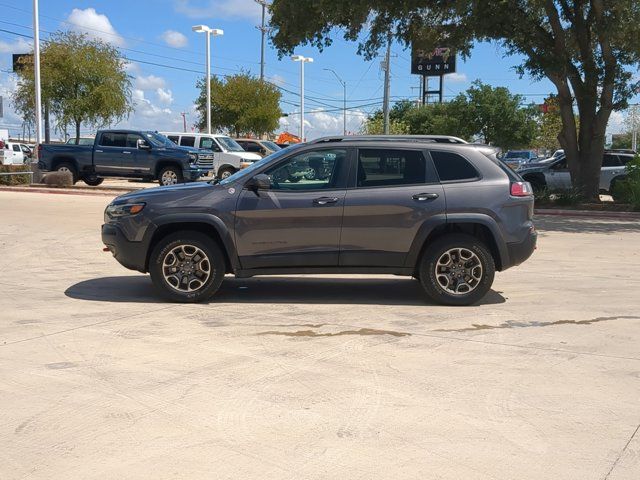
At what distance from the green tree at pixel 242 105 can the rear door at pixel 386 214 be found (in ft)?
144

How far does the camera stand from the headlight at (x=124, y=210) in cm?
782

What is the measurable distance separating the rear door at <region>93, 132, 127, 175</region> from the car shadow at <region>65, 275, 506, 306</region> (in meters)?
15.6

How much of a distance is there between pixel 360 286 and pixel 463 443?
196 inches

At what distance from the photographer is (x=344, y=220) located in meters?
7.69

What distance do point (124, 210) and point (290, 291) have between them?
7.41 ft

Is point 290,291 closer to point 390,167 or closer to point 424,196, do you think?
point 390,167

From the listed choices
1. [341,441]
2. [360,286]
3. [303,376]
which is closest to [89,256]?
[360,286]

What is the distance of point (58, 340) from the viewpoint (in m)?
6.42

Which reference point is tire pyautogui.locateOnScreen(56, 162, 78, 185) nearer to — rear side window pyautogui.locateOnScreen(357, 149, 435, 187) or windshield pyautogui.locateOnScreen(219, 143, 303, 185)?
windshield pyautogui.locateOnScreen(219, 143, 303, 185)

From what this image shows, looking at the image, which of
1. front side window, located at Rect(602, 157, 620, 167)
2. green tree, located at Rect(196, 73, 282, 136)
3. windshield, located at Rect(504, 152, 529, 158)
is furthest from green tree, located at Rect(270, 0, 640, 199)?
windshield, located at Rect(504, 152, 529, 158)

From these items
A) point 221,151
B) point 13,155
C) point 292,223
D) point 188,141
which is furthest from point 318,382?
point 13,155

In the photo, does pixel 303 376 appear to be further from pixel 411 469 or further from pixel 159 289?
pixel 159 289

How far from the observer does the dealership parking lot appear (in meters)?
4.04

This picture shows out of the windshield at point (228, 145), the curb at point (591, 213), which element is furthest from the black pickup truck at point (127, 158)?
the curb at point (591, 213)
